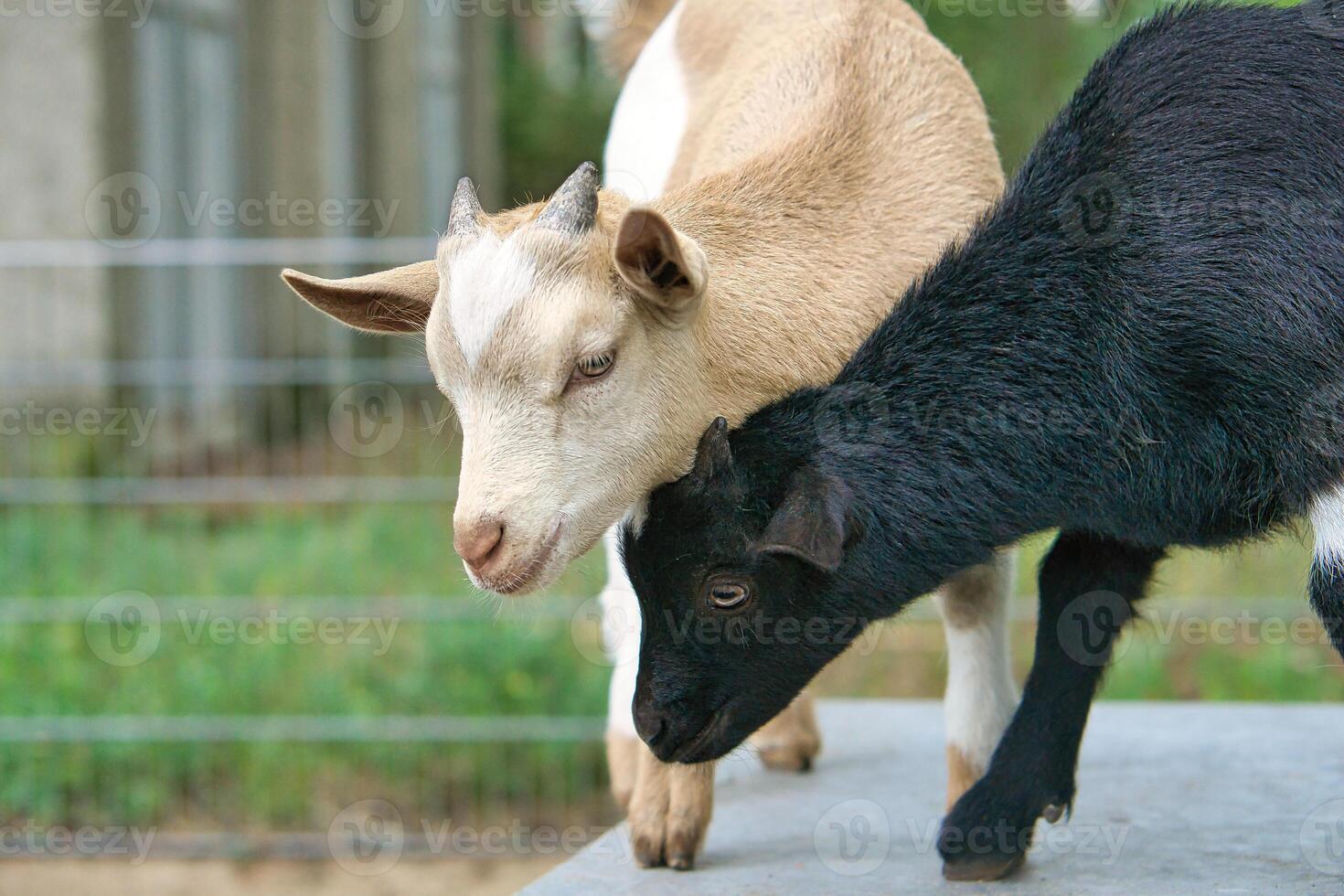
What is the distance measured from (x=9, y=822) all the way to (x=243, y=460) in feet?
6.96

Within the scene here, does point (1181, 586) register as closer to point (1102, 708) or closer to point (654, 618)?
point (1102, 708)

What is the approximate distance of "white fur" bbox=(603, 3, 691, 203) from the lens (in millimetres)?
4113

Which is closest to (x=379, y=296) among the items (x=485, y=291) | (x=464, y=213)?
(x=464, y=213)

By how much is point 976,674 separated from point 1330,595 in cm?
90

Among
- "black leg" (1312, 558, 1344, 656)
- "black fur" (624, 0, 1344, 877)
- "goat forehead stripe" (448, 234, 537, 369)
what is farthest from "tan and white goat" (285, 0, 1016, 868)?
"black leg" (1312, 558, 1344, 656)

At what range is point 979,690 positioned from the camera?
3.52m

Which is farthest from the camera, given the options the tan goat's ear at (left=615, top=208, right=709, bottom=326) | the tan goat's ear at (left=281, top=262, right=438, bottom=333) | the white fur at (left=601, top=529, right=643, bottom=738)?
the white fur at (left=601, top=529, right=643, bottom=738)

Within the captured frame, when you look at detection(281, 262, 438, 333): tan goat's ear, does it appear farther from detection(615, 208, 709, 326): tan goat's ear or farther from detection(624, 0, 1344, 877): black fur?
detection(624, 0, 1344, 877): black fur

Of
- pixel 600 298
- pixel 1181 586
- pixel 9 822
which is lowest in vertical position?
pixel 9 822

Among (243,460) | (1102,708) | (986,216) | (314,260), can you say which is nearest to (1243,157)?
(986,216)

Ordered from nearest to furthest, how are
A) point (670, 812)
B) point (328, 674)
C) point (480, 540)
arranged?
point (480, 540), point (670, 812), point (328, 674)

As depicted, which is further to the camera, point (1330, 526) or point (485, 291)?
point (1330, 526)

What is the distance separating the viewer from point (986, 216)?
3084mm

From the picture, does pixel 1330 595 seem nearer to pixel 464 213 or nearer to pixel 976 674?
pixel 976 674
